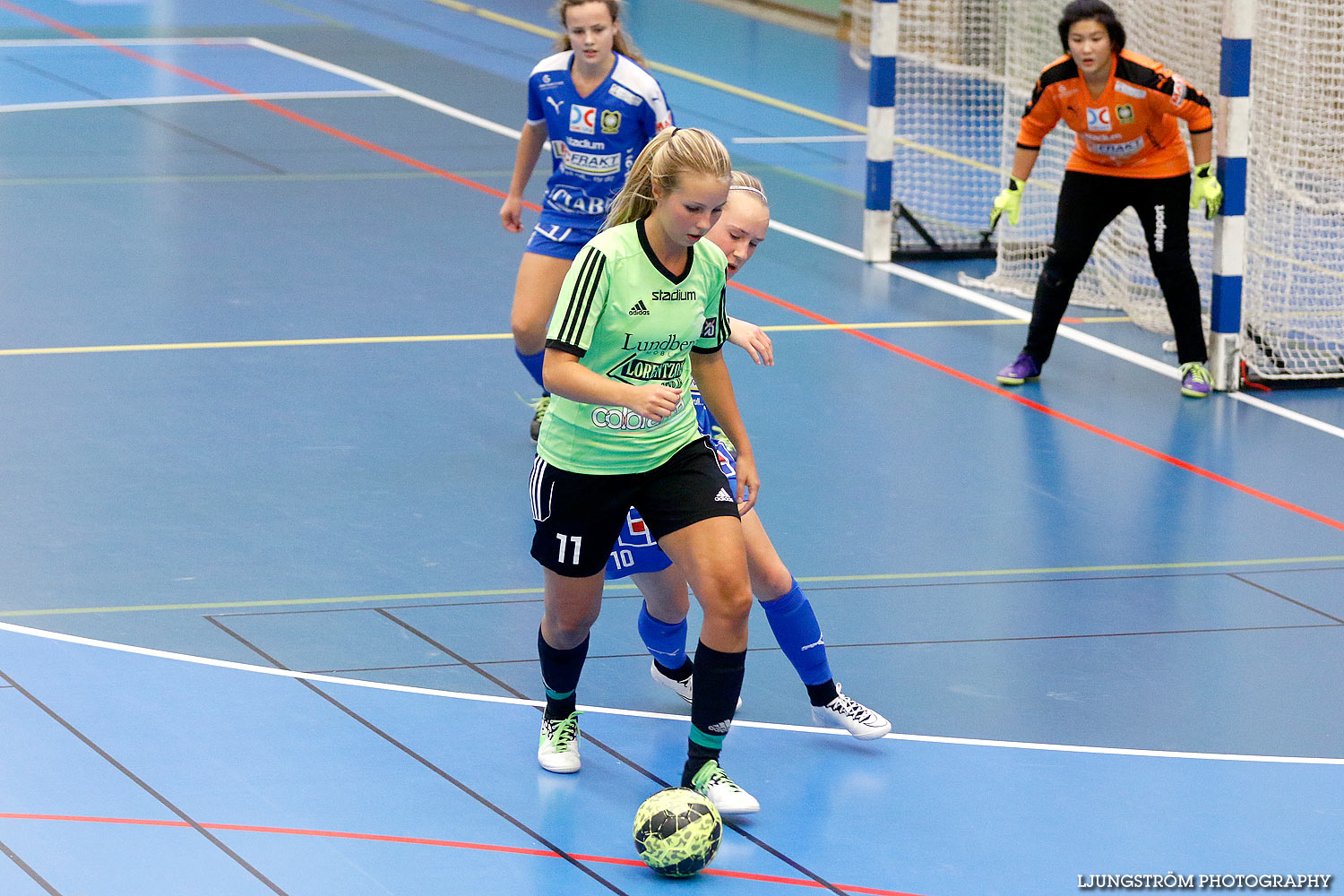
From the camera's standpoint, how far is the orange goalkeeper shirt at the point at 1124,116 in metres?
9.81

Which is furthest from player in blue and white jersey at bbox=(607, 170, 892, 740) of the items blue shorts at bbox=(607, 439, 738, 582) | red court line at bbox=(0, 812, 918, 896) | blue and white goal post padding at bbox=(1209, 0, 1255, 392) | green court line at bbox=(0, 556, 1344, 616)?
blue and white goal post padding at bbox=(1209, 0, 1255, 392)

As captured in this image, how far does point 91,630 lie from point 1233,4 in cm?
657

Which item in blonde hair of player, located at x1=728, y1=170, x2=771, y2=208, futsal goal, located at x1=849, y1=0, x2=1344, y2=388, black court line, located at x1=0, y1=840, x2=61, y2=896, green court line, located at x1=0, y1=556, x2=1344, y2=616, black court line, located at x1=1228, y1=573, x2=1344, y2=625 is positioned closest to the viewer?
black court line, located at x1=0, y1=840, x2=61, y2=896

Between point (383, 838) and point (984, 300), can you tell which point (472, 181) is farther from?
point (383, 838)

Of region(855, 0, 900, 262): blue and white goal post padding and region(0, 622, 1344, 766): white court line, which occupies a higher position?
region(855, 0, 900, 262): blue and white goal post padding

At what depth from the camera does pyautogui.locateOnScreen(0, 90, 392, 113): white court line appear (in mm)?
17312

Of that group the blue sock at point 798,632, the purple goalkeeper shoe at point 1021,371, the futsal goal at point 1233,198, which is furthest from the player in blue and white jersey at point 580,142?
the futsal goal at point 1233,198

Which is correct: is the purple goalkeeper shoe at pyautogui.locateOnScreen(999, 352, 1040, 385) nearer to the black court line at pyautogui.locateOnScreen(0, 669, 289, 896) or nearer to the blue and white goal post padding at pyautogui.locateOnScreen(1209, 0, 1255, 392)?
the blue and white goal post padding at pyautogui.locateOnScreen(1209, 0, 1255, 392)

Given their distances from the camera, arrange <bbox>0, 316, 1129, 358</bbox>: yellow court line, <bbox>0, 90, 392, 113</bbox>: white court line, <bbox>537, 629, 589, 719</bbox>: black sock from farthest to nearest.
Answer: <bbox>0, 90, 392, 113</bbox>: white court line, <bbox>0, 316, 1129, 358</bbox>: yellow court line, <bbox>537, 629, 589, 719</bbox>: black sock

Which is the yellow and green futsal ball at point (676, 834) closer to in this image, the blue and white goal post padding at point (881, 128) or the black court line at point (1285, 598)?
the black court line at point (1285, 598)

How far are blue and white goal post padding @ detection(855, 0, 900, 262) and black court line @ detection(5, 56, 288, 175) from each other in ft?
16.1

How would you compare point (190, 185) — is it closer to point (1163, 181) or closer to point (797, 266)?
point (797, 266)

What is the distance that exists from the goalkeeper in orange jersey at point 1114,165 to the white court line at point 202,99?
9.78 m

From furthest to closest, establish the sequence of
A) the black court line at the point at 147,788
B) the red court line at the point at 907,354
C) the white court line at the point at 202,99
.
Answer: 1. the white court line at the point at 202,99
2. the red court line at the point at 907,354
3. the black court line at the point at 147,788
